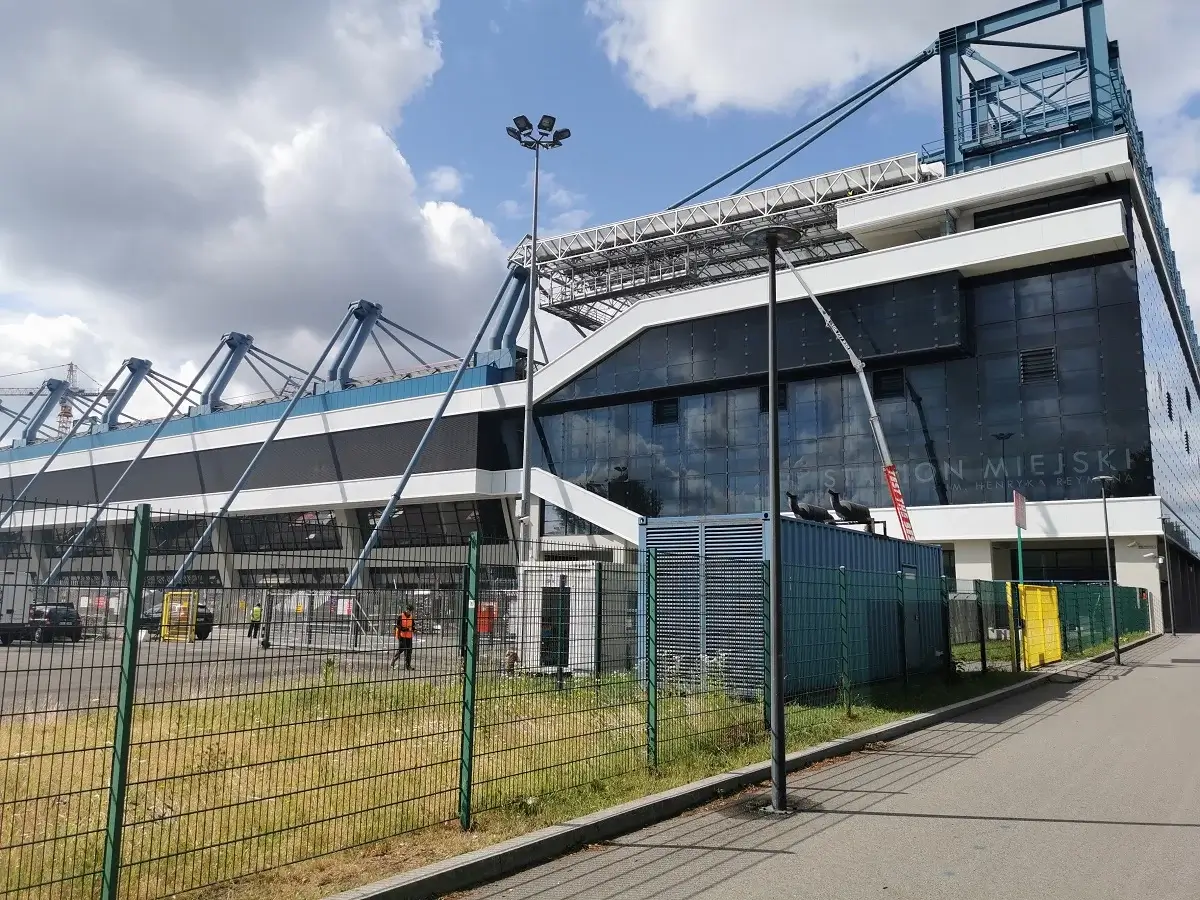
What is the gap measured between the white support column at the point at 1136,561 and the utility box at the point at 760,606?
2521 centimetres

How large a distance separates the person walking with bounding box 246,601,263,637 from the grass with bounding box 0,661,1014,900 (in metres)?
0.49

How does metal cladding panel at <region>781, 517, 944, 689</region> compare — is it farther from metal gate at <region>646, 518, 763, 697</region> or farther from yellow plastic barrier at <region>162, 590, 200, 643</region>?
yellow plastic barrier at <region>162, 590, 200, 643</region>

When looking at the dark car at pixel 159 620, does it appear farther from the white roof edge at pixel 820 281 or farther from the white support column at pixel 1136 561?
the white support column at pixel 1136 561

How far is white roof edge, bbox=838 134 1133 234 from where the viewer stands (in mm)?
Result: 36625

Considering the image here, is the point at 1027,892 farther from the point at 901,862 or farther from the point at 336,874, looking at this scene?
the point at 336,874

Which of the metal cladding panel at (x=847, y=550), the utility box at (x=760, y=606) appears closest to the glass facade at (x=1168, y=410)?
the metal cladding panel at (x=847, y=550)

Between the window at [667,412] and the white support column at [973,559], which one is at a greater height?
the window at [667,412]

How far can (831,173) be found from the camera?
45969 millimetres

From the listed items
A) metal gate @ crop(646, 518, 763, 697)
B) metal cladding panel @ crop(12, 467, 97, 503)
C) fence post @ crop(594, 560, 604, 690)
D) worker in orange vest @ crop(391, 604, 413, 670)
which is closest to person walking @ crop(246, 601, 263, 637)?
worker in orange vest @ crop(391, 604, 413, 670)

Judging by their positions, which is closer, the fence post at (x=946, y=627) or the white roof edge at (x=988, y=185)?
the fence post at (x=946, y=627)

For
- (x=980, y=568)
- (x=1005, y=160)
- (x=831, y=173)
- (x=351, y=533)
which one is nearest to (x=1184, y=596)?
(x=980, y=568)

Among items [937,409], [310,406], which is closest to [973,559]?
[937,409]

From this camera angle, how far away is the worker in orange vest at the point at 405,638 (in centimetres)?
658

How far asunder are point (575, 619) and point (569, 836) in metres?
2.15
